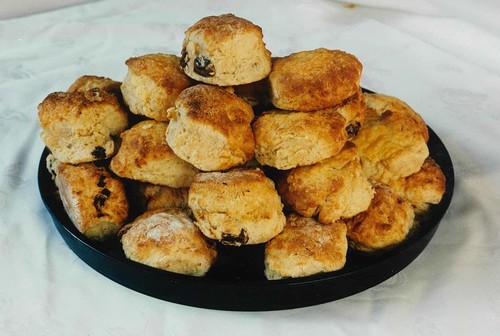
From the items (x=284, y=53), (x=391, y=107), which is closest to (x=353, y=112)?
(x=391, y=107)

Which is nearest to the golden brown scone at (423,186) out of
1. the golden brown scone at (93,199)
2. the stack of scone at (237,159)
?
the stack of scone at (237,159)

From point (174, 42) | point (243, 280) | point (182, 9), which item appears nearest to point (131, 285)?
point (243, 280)

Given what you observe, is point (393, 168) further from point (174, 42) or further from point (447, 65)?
point (174, 42)

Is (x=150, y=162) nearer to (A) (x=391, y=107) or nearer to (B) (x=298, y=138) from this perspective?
(B) (x=298, y=138)

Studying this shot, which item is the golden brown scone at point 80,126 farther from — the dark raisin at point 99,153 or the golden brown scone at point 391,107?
the golden brown scone at point 391,107

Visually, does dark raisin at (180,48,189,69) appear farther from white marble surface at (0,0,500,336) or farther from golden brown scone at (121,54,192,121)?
white marble surface at (0,0,500,336)
